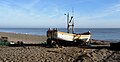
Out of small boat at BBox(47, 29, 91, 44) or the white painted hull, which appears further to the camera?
the white painted hull

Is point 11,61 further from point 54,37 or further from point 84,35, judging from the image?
point 84,35

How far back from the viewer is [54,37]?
27.2m

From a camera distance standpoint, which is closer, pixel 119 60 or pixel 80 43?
pixel 119 60

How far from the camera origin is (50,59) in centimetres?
1738

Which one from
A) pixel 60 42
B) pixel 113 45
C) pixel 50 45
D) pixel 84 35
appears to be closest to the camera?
pixel 113 45

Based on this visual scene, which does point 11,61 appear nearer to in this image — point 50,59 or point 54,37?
point 50,59

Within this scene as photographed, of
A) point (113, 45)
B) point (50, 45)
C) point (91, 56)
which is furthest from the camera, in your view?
point (50, 45)

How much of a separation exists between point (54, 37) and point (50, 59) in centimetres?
988

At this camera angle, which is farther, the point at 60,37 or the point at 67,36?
the point at 67,36

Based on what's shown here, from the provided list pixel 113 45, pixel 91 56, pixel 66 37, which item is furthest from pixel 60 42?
pixel 91 56

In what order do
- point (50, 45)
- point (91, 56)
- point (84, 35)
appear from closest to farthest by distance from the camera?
point (91, 56)
point (50, 45)
point (84, 35)

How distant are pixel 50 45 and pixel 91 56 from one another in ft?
27.0

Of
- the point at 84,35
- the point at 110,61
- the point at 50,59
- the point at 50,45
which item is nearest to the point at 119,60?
the point at 110,61

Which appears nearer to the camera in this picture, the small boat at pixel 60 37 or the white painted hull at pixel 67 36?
the small boat at pixel 60 37
